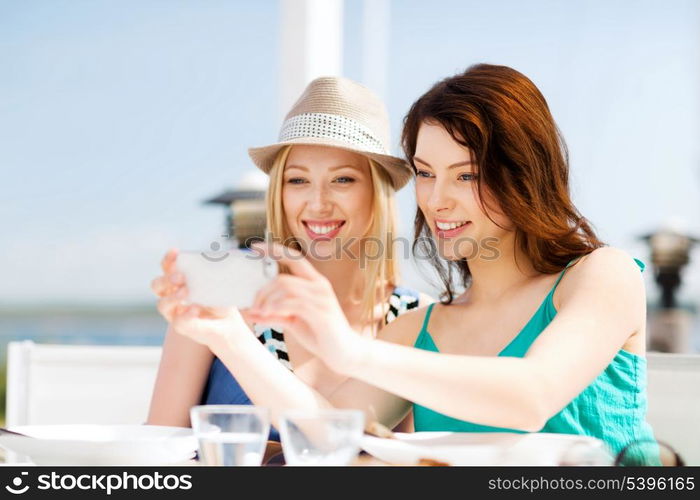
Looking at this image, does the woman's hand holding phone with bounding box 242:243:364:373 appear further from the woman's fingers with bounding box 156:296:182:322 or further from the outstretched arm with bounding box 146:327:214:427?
the outstretched arm with bounding box 146:327:214:427

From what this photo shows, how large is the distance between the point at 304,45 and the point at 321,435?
8.64ft

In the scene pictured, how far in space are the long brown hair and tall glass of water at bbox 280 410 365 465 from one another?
0.93 metres

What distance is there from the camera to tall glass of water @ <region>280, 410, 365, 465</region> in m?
1.11

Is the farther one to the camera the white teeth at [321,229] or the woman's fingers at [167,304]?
the white teeth at [321,229]

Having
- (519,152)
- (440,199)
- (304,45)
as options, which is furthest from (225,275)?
(304,45)

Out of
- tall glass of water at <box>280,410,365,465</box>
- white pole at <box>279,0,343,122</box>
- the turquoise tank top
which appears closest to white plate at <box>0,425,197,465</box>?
tall glass of water at <box>280,410,365,465</box>

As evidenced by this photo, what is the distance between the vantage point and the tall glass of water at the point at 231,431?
1189 mm

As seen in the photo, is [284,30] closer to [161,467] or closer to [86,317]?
[161,467]

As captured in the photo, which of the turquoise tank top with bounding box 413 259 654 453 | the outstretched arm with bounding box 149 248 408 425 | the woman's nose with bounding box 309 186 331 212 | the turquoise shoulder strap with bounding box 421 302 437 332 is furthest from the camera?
the woman's nose with bounding box 309 186 331 212

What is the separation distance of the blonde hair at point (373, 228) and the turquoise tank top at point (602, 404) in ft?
2.06

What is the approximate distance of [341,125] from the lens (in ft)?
7.83

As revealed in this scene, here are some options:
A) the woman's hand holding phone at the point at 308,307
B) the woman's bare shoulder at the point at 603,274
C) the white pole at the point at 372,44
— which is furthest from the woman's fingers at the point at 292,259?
the white pole at the point at 372,44

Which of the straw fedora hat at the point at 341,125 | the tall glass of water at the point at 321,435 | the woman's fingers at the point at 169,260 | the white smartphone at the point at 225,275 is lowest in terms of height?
the tall glass of water at the point at 321,435

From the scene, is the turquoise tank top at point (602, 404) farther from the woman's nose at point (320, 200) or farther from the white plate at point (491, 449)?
the woman's nose at point (320, 200)
